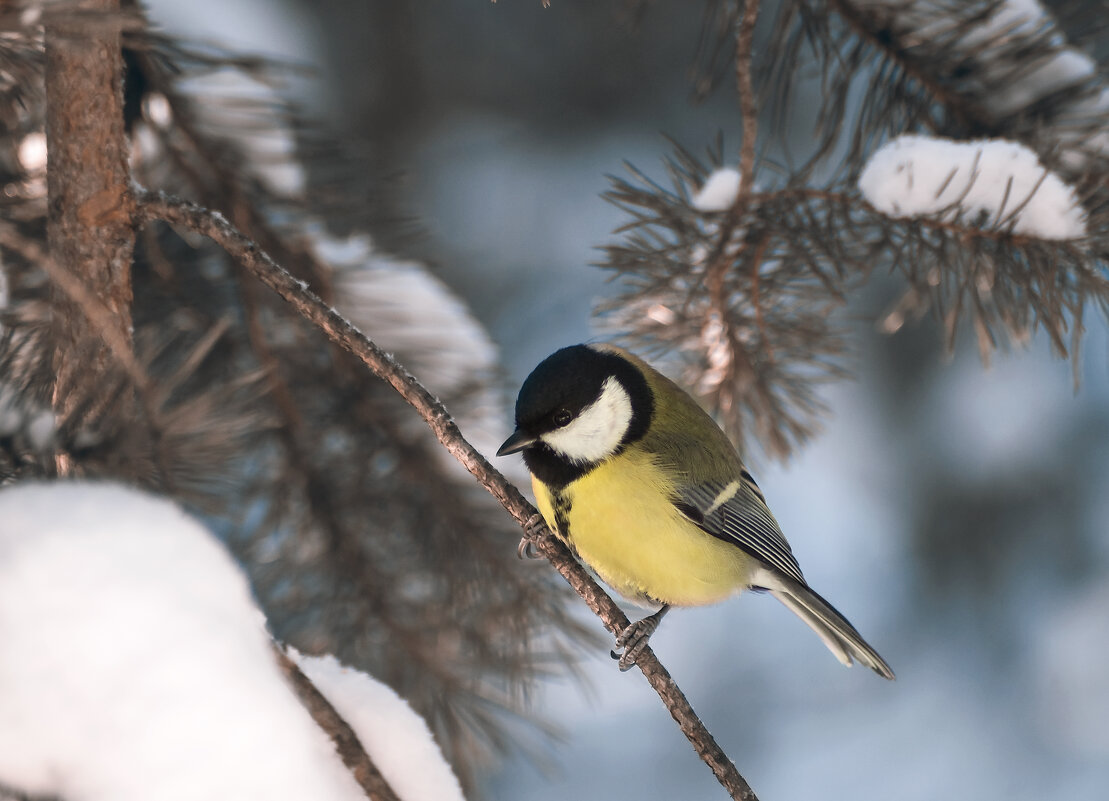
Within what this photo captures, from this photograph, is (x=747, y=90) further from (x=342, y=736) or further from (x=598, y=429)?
(x=342, y=736)

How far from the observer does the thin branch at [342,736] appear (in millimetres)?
529

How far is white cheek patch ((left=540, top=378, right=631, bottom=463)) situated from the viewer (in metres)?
1.12

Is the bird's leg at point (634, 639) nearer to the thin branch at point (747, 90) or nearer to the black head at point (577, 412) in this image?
the black head at point (577, 412)

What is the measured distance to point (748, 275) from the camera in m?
0.96

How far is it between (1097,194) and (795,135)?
155 cm

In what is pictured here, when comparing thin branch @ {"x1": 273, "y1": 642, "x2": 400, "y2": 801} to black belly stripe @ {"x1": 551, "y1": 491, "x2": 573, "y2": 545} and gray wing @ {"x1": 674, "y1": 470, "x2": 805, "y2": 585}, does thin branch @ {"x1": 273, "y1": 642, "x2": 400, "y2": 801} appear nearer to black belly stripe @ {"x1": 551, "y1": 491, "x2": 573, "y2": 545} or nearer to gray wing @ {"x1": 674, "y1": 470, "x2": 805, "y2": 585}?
black belly stripe @ {"x1": 551, "y1": 491, "x2": 573, "y2": 545}

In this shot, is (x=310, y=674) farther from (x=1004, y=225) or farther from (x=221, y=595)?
(x=1004, y=225)

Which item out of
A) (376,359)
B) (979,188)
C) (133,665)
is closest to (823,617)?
(979,188)

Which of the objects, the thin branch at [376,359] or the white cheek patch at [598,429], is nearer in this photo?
the thin branch at [376,359]

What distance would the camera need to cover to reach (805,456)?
2270 millimetres

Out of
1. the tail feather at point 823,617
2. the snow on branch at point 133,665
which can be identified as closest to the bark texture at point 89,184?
the snow on branch at point 133,665

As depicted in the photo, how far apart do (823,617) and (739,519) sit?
199 millimetres

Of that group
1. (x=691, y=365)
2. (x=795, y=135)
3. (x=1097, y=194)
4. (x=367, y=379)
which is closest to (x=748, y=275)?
(x=691, y=365)

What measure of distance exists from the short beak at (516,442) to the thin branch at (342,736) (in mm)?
507
